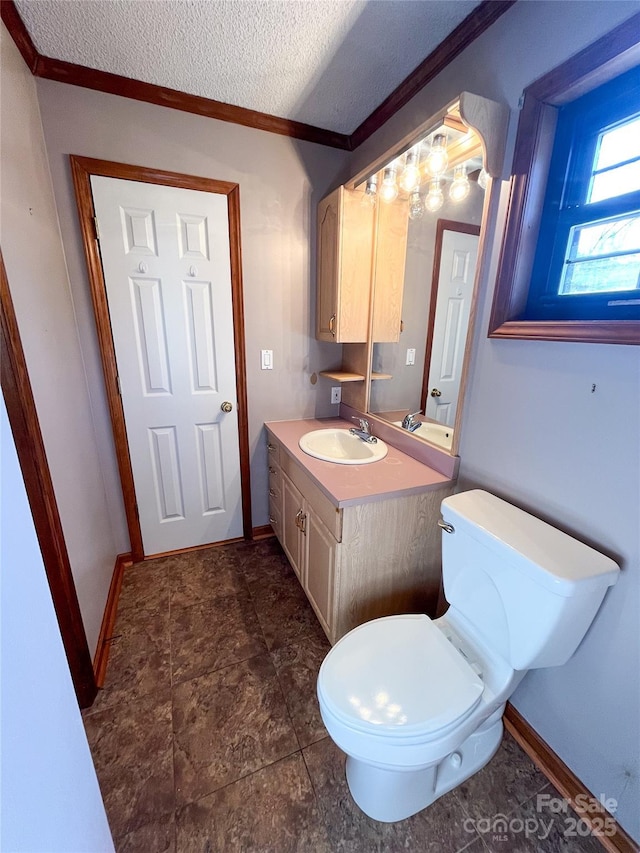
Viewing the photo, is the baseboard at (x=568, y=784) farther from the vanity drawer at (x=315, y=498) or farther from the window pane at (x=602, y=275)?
the window pane at (x=602, y=275)

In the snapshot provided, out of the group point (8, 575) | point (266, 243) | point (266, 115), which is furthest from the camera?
point (266, 243)

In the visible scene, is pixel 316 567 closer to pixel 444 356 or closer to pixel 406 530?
pixel 406 530

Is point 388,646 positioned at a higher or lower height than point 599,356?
lower

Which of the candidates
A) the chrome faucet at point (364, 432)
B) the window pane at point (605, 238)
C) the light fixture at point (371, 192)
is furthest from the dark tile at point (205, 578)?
the light fixture at point (371, 192)

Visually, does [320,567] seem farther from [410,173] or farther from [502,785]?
[410,173]

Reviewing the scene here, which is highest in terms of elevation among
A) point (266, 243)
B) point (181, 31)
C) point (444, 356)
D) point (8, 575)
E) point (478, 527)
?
point (181, 31)

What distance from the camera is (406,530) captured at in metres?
1.38

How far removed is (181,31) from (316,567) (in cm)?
211

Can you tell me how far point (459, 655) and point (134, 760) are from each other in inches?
44.2

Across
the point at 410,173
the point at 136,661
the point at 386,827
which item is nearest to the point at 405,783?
the point at 386,827

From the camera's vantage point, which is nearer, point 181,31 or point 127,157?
point 181,31

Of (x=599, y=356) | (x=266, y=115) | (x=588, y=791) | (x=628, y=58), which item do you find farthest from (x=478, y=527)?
(x=266, y=115)

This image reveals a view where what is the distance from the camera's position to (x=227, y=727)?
1.23 m

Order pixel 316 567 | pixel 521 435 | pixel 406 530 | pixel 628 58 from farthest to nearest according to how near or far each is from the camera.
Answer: pixel 316 567 < pixel 406 530 < pixel 521 435 < pixel 628 58
